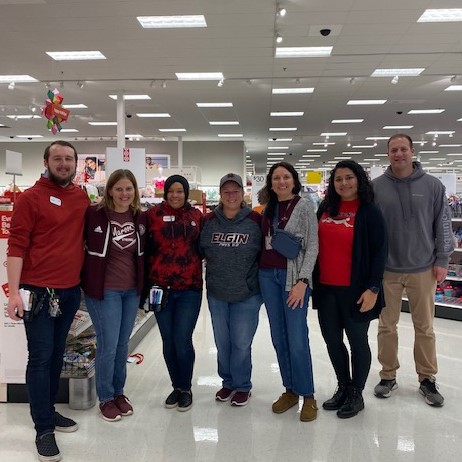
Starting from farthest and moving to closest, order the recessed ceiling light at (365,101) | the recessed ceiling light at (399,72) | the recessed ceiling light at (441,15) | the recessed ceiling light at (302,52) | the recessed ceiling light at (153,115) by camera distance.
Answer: the recessed ceiling light at (153,115) → the recessed ceiling light at (365,101) → the recessed ceiling light at (399,72) → the recessed ceiling light at (302,52) → the recessed ceiling light at (441,15)

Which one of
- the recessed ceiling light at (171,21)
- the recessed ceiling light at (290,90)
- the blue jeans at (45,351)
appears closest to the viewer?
the blue jeans at (45,351)

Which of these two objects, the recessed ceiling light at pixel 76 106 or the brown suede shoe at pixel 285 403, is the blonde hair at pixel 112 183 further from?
the recessed ceiling light at pixel 76 106

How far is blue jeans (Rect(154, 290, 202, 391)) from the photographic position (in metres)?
2.84

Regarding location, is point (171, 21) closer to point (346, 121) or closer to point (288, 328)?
point (288, 328)

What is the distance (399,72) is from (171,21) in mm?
4868

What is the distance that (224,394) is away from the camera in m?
3.05

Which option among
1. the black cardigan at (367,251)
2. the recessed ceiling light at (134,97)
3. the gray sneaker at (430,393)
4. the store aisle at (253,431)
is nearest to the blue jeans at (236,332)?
the store aisle at (253,431)

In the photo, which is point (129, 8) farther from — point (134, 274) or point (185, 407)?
point (185, 407)

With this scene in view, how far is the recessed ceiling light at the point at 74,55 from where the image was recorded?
7664 millimetres

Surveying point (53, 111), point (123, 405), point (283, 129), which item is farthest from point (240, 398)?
point (283, 129)

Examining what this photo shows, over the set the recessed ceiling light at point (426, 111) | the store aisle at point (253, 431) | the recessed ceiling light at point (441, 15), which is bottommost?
the store aisle at point (253, 431)

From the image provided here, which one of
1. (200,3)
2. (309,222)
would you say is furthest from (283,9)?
(309,222)

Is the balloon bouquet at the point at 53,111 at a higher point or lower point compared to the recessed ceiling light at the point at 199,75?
lower

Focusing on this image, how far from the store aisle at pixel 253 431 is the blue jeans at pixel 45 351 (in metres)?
0.24
